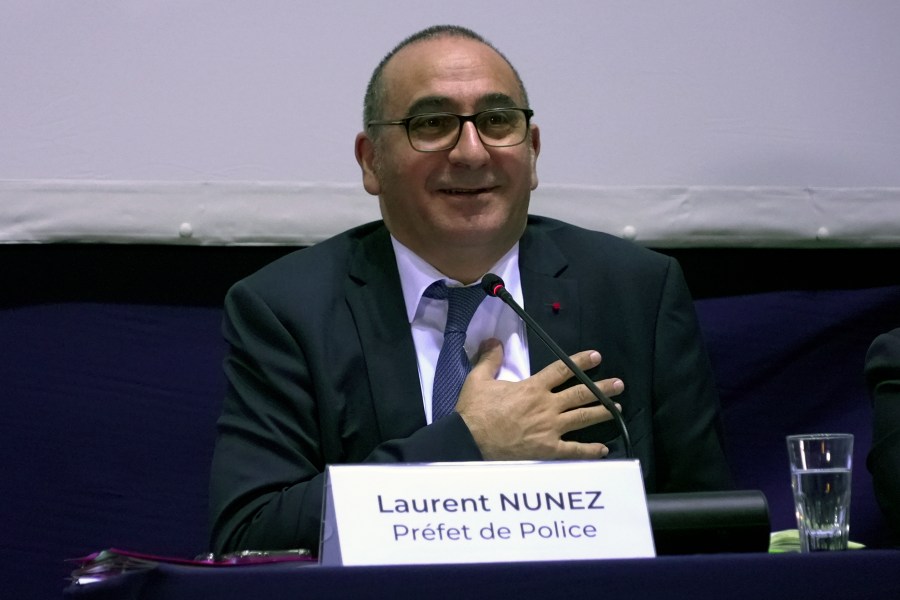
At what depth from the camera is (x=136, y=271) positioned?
2457 millimetres

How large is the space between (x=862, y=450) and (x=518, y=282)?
0.86 metres

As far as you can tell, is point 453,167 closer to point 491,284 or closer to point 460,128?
point 460,128

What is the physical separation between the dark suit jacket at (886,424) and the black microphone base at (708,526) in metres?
0.41

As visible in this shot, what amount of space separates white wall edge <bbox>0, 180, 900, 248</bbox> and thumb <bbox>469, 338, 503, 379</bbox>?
53 centimetres

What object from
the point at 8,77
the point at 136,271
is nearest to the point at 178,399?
the point at 136,271

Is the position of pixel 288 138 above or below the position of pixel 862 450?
above

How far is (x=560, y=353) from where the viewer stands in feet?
5.21

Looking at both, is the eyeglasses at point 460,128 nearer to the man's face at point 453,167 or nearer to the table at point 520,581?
the man's face at point 453,167

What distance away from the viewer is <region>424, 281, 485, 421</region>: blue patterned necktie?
201 centimetres

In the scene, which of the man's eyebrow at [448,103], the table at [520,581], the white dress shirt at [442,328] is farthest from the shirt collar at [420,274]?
the table at [520,581]

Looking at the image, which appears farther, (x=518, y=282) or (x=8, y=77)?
(x=8, y=77)

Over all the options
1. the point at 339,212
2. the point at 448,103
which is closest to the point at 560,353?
the point at 448,103

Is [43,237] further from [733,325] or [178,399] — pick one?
[733,325]

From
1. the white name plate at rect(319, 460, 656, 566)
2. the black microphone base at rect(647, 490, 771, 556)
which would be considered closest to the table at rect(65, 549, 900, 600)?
the white name plate at rect(319, 460, 656, 566)
